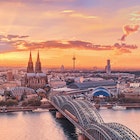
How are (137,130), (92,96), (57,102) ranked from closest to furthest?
(137,130)
(57,102)
(92,96)

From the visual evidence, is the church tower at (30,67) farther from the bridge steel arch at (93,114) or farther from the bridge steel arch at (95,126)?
the bridge steel arch at (93,114)

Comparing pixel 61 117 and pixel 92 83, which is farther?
pixel 92 83

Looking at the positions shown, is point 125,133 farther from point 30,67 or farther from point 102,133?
point 30,67

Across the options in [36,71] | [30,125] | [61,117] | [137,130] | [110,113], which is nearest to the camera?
[137,130]

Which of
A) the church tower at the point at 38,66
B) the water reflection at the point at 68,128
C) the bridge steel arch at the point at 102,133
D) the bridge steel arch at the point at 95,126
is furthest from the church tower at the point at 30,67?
the bridge steel arch at the point at 102,133

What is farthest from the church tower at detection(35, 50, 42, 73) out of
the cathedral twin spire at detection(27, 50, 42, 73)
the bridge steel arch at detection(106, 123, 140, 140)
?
the bridge steel arch at detection(106, 123, 140, 140)

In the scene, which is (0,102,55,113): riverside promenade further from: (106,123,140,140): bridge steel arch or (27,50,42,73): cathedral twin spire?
(27,50,42,73): cathedral twin spire

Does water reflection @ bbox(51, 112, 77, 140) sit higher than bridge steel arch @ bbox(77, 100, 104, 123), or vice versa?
bridge steel arch @ bbox(77, 100, 104, 123)

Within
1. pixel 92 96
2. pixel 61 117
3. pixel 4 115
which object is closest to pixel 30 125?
pixel 61 117

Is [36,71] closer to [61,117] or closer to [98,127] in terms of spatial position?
[61,117]
